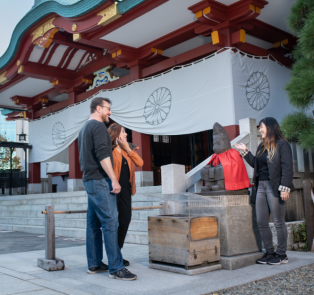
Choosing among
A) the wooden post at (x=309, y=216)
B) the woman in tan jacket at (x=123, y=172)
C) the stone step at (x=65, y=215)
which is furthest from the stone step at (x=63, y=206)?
the woman in tan jacket at (x=123, y=172)

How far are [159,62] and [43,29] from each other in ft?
11.2

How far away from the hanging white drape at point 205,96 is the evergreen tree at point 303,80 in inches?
71.8

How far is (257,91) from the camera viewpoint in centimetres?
800

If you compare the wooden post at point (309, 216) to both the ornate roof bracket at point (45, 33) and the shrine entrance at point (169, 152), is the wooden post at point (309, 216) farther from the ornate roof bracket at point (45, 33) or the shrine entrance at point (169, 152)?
the ornate roof bracket at point (45, 33)

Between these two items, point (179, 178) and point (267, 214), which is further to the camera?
point (179, 178)

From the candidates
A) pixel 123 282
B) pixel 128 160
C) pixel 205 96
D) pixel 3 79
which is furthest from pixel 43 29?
pixel 123 282

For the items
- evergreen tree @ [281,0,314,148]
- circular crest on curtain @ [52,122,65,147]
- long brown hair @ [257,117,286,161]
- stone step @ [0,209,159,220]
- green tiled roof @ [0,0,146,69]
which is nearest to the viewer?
long brown hair @ [257,117,286,161]

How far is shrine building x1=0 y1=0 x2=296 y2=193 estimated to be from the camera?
760 centimetres

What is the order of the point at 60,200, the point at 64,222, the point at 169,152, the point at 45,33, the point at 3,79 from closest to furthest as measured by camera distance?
1. the point at 64,222
2. the point at 60,200
3. the point at 45,33
4. the point at 3,79
5. the point at 169,152

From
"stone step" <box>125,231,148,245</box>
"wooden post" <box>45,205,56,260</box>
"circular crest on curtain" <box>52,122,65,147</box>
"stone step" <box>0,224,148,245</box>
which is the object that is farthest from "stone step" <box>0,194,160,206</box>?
"wooden post" <box>45,205,56,260</box>

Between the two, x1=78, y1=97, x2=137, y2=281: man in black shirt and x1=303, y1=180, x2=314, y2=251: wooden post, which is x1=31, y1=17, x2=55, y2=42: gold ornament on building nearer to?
x1=78, y1=97, x2=137, y2=281: man in black shirt

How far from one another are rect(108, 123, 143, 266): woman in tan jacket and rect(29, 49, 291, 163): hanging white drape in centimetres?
388

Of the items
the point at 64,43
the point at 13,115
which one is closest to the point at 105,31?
the point at 64,43

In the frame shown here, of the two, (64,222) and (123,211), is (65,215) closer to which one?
(64,222)
